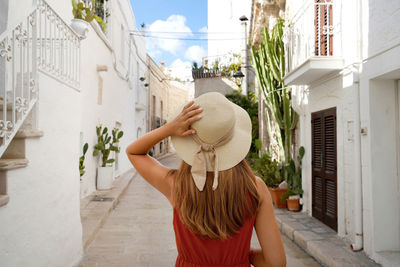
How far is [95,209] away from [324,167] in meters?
4.83

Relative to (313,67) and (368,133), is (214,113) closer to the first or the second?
(368,133)

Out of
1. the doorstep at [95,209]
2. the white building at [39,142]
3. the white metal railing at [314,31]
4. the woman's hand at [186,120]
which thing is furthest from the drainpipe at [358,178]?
the woman's hand at [186,120]

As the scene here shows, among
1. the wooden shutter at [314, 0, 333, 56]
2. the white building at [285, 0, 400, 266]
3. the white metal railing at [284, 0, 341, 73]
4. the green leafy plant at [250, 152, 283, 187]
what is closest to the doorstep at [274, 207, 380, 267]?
the white building at [285, 0, 400, 266]

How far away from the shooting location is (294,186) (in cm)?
734

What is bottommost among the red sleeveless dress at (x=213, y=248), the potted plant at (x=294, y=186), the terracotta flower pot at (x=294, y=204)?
the terracotta flower pot at (x=294, y=204)

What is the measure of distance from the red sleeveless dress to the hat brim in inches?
10.6

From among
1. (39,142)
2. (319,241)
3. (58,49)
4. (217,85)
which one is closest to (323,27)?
(319,241)

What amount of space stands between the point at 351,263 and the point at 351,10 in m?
3.58

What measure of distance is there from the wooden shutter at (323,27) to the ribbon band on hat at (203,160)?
5.13m

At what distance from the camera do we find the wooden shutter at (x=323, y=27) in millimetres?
5907

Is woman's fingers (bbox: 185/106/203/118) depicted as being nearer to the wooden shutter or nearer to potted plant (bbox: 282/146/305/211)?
the wooden shutter

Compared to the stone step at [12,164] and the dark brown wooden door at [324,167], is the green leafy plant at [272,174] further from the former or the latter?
the stone step at [12,164]

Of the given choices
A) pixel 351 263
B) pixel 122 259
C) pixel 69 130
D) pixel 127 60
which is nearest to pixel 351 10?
pixel 351 263

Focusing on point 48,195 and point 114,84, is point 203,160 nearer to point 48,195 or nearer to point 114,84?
point 48,195
